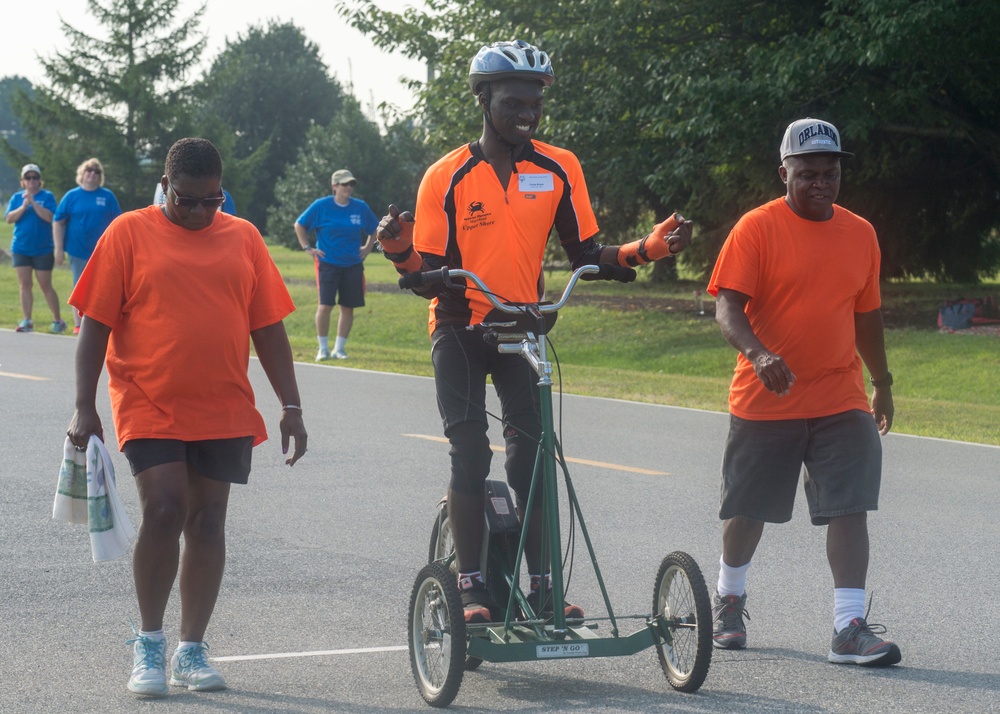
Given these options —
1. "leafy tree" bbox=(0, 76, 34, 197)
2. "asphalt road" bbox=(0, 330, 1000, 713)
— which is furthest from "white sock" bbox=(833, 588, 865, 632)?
"leafy tree" bbox=(0, 76, 34, 197)

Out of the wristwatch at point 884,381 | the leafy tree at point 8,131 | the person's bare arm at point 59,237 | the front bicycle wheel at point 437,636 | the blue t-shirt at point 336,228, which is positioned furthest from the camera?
the leafy tree at point 8,131

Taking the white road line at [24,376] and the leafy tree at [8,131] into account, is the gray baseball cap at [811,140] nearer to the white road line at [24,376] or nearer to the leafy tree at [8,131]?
the white road line at [24,376]

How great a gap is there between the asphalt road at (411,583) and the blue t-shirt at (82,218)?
6.27 metres

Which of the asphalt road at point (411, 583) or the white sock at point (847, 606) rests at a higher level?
the white sock at point (847, 606)

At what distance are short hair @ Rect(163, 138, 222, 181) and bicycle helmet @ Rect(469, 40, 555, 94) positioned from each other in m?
0.91

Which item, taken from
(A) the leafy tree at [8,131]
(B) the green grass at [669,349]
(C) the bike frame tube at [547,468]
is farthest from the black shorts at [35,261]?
(A) the leafy tree at [8,131]

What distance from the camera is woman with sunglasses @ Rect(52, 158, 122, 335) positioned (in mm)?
17281

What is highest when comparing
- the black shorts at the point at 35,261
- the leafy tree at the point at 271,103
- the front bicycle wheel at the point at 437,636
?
the leafy tree at the point at 271,103

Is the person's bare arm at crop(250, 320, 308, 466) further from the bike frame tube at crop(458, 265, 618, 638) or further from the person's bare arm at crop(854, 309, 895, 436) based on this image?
the person's bare arm at crop(854, 309, 895, 436)

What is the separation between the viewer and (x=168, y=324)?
4840 millimetres

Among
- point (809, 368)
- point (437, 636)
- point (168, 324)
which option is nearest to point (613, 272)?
point (809, 368)

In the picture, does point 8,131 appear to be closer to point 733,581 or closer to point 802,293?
point 733,581

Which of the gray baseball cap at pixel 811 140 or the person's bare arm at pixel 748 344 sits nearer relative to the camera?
the person's bare arm at pixel 748 344

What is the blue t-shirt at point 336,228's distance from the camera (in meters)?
16.1
